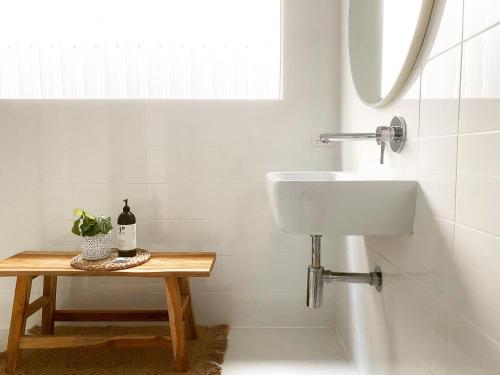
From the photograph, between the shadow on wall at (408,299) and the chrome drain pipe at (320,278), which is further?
the chrome drain pipe at (320,278)

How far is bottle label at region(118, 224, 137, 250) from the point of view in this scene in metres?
1.53

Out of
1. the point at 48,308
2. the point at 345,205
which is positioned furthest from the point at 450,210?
the point at 48,308

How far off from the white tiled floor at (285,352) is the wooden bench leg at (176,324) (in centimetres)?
17

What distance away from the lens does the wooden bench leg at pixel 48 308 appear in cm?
162

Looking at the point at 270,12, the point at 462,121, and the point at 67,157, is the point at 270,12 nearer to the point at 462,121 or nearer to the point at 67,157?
the point at 67,157

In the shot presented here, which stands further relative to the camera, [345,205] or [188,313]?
[188,313]

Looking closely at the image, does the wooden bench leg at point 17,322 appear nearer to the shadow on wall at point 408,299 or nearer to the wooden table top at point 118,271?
the wooden table top at point 118,271

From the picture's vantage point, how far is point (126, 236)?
154cm

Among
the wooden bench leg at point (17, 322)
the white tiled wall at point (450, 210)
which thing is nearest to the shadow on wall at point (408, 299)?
the white tiled wall at point (450, 210)

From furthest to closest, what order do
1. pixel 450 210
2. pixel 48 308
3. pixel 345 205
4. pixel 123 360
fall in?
1. pixel 48 308
2. pixel 123 360
3. pixel 345 205
4. pixel 450 210

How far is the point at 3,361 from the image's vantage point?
149 centimetres

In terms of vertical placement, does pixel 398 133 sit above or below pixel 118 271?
above

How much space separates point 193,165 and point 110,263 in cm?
55

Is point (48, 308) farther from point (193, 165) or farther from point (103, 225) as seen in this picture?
point (193, 165)
